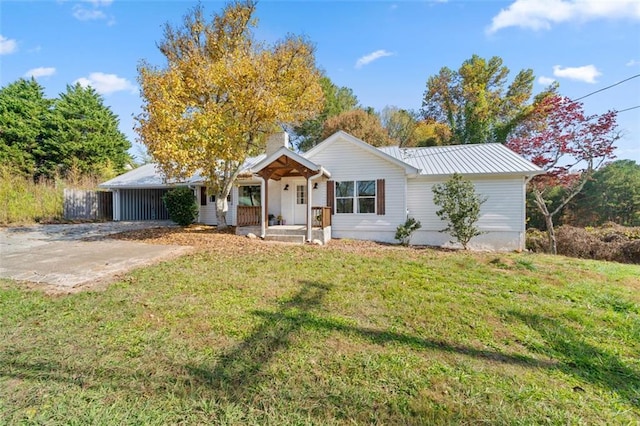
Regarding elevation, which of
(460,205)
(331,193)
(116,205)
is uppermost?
(331,193)

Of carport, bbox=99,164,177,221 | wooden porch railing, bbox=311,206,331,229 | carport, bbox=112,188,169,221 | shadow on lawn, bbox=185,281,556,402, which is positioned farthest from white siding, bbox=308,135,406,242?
carport, bbox=112,188,169,221

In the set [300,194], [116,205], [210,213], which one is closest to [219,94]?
[300,194]

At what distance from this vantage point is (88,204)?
18.8 metres

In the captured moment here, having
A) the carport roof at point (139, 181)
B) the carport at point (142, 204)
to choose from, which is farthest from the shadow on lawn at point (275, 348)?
the carport at point (142, 204)

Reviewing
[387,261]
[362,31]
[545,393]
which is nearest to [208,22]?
[362,31]

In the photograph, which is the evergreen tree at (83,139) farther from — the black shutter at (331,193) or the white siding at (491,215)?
the white siding at (491,215)

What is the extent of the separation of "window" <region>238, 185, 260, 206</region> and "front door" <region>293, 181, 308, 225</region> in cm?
253

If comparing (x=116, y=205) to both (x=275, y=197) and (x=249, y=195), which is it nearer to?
(x=249, y=195)

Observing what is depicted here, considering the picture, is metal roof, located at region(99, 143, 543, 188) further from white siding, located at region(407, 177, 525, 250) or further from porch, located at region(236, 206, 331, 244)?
porch, located at region(236, 206, 331, 244)

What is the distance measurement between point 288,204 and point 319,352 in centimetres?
1022

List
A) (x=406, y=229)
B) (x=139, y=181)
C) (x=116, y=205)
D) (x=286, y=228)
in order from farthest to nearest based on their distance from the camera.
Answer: (x=116, y=205)
(x=139, y=181)
(x=286, y=228)
(x=406, y=229)

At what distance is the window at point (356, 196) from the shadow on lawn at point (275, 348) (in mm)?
7778

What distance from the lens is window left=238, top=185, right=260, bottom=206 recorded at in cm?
1450

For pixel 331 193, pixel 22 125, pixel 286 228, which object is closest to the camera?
pixel 286 228
